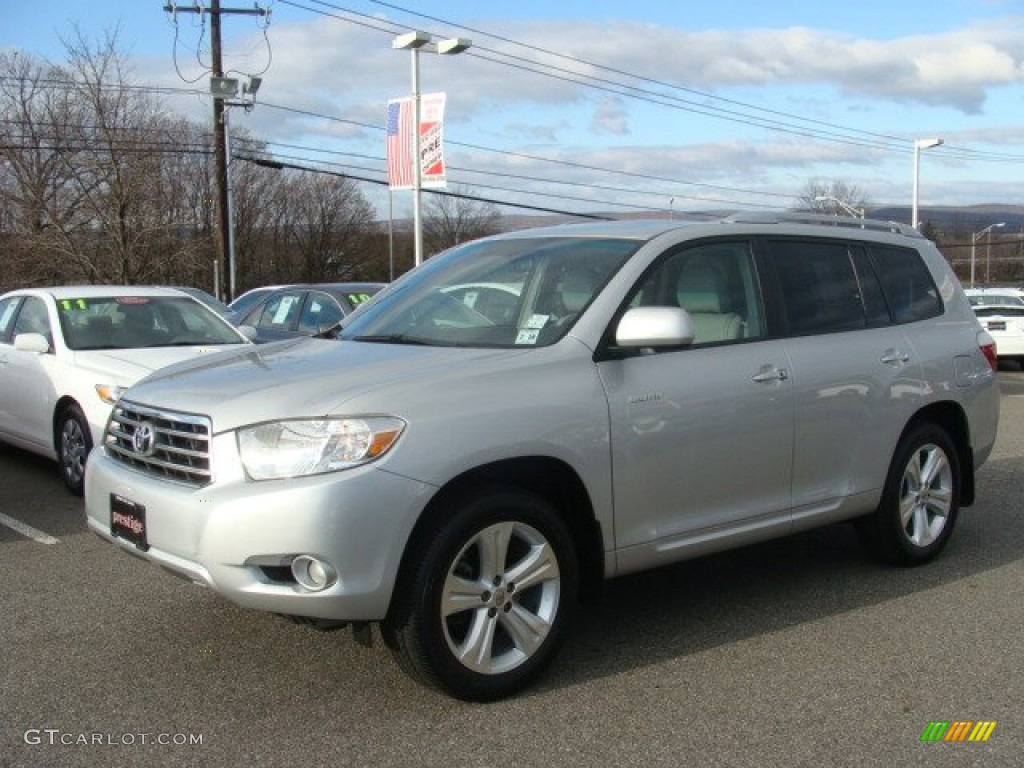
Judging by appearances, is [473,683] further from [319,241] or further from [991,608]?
[319,241]

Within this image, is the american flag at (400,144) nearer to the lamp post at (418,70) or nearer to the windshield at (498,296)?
the lamp post at (418,70)

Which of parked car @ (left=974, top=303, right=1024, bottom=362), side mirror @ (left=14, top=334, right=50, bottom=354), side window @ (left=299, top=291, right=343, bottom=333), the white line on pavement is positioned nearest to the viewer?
the white line on pavement

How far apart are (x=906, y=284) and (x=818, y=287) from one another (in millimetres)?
877

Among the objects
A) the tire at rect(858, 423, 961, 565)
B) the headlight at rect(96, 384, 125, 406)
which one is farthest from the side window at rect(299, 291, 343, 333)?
the tire at rect(858, 423, 961, 565)

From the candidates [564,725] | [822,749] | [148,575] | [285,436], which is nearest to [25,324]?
[148,575]

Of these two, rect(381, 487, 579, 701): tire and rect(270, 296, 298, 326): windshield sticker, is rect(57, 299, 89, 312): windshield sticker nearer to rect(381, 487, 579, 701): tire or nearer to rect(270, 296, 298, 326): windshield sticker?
rect(270, 296, 298, 326): windshield sticker

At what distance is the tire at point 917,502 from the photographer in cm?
542

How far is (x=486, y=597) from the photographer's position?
378 centimetres

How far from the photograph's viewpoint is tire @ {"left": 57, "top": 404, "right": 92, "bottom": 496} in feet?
23.8

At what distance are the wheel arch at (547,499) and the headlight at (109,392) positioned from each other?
13.3ft

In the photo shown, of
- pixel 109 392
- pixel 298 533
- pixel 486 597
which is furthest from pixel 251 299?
pixel 298 533

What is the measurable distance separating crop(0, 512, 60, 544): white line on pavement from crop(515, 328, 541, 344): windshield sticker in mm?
3489

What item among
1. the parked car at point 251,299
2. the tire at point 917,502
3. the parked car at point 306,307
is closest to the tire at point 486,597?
the tire at point 917,502

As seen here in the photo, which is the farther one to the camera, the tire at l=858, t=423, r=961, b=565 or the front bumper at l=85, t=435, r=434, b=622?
the tire at l=858, t=423, r=961, b=565
